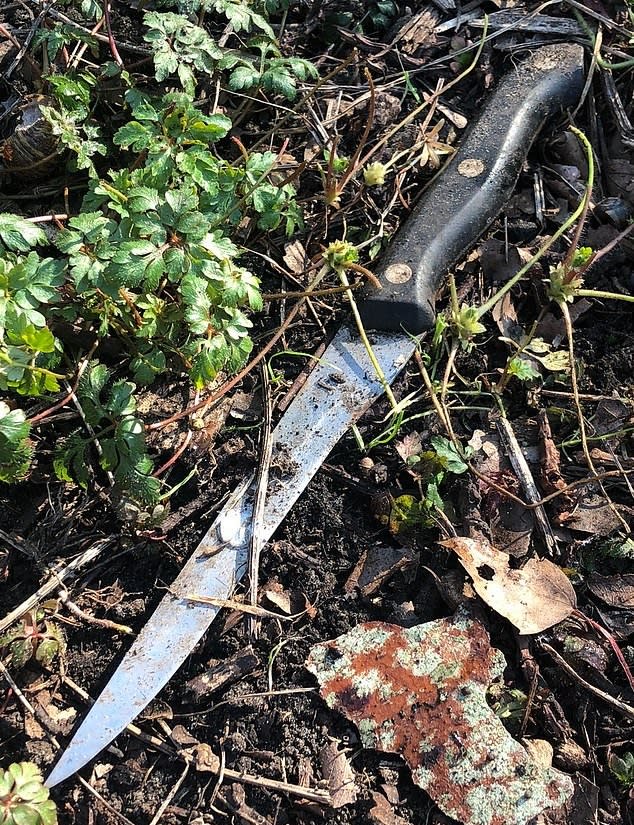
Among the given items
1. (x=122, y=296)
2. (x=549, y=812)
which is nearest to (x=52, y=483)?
(x=122, y=296)

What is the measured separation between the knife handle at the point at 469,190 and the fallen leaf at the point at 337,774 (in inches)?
48.2

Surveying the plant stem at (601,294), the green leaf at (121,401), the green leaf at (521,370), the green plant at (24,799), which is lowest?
the green plant at (24,799)

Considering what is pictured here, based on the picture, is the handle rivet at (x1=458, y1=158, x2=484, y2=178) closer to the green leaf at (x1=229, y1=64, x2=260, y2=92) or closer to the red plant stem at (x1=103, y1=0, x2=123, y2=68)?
the green leaf at (x1=229, y1=64, x2=260, y2=92)

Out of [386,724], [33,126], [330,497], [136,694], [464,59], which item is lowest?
[386,724]

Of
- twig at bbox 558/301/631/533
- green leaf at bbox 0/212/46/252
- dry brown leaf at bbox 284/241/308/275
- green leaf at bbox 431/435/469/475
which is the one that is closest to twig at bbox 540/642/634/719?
twig at bbox 558/301/631/533

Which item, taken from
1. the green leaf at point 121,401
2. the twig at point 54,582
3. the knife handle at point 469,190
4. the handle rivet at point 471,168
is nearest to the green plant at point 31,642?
the twig at point 54,582

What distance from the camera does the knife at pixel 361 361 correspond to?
2025 mm

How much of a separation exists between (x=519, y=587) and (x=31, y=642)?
1.35 meters

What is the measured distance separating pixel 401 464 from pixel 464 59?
163 centimetres

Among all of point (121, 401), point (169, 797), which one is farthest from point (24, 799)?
point (121, 401)

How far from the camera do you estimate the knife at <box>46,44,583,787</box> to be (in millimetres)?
2025

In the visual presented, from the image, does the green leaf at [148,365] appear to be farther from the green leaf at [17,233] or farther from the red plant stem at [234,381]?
the green leaf at [17,233]

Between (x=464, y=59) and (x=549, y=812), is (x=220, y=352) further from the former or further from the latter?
(x=464, y=59)

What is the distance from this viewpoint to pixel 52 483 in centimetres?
226
